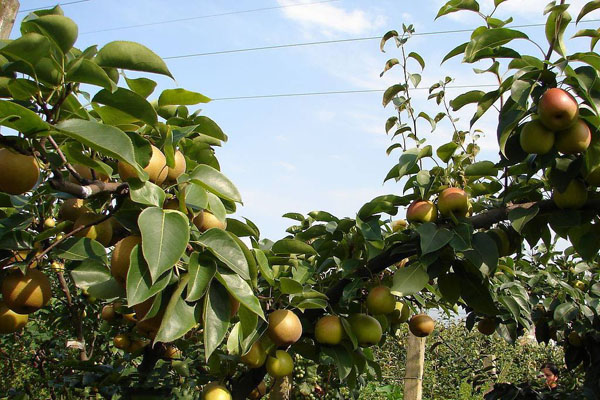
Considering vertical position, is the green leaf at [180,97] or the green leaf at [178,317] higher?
the green leaf at [180,97]

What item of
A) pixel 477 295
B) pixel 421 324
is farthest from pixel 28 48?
pixel 421 324

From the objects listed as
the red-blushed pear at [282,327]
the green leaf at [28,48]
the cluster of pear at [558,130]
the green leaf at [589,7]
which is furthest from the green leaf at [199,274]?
the green leaf at [589,7]

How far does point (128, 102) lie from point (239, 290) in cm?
41

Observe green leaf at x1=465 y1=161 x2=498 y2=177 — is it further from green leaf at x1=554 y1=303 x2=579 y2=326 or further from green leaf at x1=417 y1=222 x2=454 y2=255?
green leaf at x1=554 y1=303 x2=579 y2=326

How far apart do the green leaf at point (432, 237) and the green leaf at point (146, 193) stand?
744mm

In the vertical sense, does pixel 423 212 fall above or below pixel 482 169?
below

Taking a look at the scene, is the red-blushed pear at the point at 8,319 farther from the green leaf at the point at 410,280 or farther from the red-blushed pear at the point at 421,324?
the red-blushed pear at the point at 421,324

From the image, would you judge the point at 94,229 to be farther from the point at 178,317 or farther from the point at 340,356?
the point at 340,356

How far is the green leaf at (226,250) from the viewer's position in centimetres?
96

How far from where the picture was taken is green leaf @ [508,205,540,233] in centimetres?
143

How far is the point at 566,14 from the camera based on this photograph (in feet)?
4.44

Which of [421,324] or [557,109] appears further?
[421,324]

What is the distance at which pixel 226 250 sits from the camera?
0.98 metres

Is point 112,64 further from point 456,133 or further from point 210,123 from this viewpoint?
point 456,133
